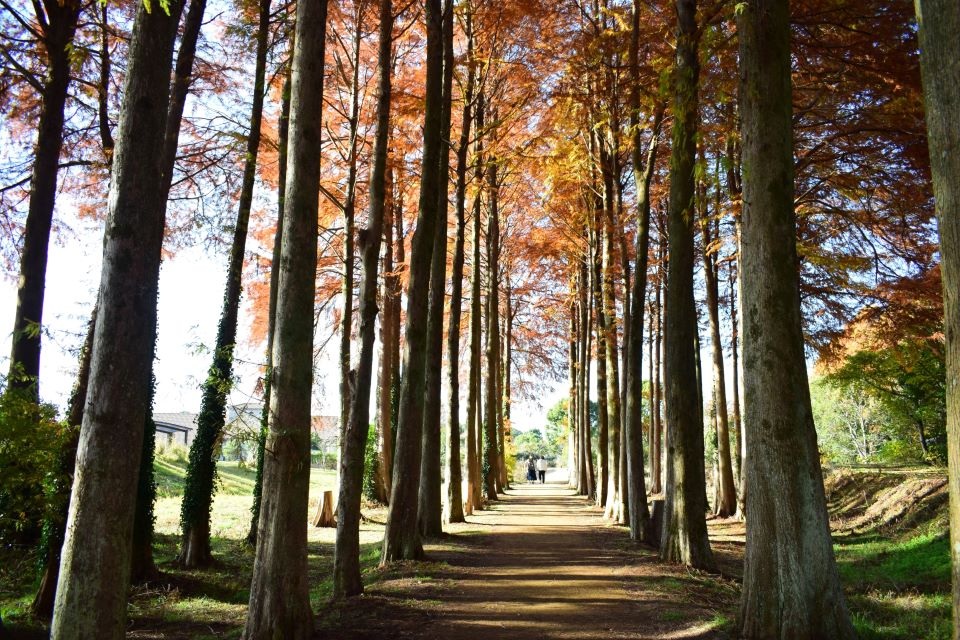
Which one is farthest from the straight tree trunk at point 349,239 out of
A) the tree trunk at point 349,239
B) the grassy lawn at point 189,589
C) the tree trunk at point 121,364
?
the tree trunk at point 121,364

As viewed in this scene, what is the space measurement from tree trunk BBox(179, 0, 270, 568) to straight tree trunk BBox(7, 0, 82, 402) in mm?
2869

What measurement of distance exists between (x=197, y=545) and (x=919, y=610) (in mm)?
10482

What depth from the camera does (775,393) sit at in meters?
5.85

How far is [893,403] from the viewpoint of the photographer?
21.1 meters

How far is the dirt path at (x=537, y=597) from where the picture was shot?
262 inches

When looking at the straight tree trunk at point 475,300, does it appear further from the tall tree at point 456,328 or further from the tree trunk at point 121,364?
the tree trunk at point 121,364

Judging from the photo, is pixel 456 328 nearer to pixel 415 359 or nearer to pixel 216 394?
pixel 415 359

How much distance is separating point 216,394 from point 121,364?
6.89 meters

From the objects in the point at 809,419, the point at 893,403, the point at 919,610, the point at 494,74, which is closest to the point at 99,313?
the point at 809,419

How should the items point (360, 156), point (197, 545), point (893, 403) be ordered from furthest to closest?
point (893, 403), point (360, 156), point (197, 545)

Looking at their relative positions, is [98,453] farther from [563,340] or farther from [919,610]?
[563,340]

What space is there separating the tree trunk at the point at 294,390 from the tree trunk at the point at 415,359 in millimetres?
4053

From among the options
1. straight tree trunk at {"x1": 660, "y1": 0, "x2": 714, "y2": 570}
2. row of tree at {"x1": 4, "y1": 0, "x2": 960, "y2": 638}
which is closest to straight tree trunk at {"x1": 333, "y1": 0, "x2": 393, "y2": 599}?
row of tree at {"x1": 4, "y1": 0, "x2": 960, "y2": 638}

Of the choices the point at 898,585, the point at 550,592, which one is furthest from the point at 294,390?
the point at 898,585
